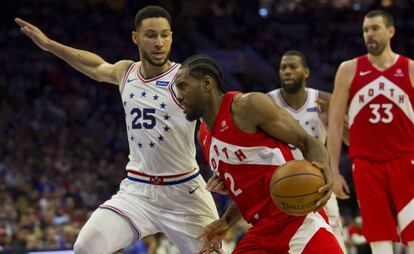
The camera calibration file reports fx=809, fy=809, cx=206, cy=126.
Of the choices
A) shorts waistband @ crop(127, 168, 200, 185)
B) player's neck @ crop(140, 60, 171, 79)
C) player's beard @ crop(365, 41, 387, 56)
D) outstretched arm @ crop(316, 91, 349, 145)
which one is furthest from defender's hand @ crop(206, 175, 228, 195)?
outstretched arm @ crop(316, 91, 349, 145)

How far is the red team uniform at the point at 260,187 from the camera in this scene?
506cm

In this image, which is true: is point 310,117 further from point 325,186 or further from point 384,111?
point 325,186

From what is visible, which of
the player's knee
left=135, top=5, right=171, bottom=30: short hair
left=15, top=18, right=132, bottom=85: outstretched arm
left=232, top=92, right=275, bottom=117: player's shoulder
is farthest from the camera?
left=15, top=18, right=132, bottom=85: outstretched arm

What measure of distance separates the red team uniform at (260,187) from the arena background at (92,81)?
496cm

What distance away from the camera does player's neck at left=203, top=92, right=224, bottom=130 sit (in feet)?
16.9

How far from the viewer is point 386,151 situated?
22.6 feet

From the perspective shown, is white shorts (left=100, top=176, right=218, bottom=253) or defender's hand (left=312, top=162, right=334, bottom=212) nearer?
defender's hand (left=312, top=162, right=334, bottom=212)

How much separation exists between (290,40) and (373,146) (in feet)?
67.7

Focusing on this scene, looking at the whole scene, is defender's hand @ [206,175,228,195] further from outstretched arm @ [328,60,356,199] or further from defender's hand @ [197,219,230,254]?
outstretched arm @ [328,60,356,199]

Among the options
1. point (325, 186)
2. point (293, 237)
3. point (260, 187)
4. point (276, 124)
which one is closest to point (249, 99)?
point (276, 124)

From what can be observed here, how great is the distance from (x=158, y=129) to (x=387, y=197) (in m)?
2.10

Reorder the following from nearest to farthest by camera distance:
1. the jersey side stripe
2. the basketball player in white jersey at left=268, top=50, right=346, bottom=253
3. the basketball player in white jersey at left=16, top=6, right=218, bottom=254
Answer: the basketball player in white jersey at left=16, top=6, right=218, bottom=254
the jersey side stripe
the basketball player in white jersey at left=268, top=50, right=346, bottom=253

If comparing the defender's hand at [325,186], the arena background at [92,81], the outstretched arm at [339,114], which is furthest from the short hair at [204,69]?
the arena background at [92,81]

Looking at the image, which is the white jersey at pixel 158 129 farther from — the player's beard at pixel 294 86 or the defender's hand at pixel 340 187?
the player's beard at pixel 294 86
